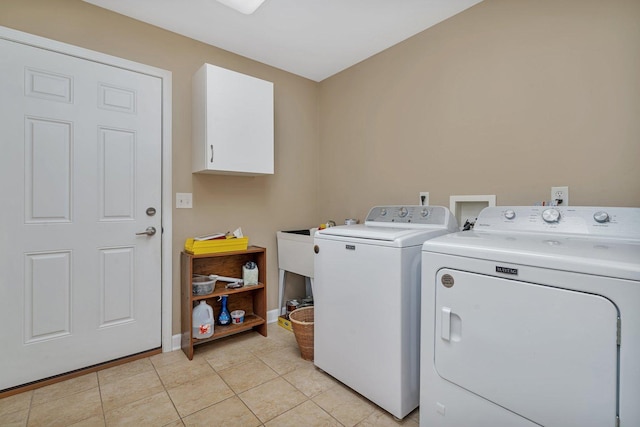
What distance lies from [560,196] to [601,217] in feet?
1.00

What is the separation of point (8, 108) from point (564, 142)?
9.75 ft

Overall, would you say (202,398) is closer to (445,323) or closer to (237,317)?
(237,317)

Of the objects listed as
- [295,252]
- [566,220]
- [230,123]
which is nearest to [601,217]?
[566,220]

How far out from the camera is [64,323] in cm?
184

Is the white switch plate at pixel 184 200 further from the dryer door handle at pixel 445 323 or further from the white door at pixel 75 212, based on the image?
the dryer door handle at pixel 445 323

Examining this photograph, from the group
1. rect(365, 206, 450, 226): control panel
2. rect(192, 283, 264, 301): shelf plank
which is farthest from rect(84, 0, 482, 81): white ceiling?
rect(192, 283, 264, 301): shelf plank

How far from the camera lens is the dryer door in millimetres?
902

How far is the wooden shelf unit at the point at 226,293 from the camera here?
6.95ft

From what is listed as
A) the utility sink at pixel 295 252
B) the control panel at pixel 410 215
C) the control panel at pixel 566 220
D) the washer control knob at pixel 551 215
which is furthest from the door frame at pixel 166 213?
the washer control knob at pixel 551 215

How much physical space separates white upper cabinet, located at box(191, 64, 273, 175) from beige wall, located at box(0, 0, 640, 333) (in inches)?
8.0

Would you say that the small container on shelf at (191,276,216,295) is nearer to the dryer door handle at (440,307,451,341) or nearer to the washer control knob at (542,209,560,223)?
the dryer door handle at (440,307,451,341)

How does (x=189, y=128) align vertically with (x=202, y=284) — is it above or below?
above

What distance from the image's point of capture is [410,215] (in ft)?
6.31

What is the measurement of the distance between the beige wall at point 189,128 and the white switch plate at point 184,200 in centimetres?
3
